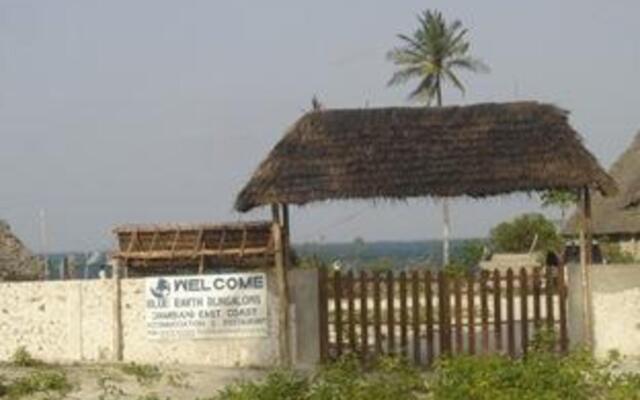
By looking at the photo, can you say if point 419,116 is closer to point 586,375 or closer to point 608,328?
point 608,328

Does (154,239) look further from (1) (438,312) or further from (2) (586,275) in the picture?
(2) (586,275)

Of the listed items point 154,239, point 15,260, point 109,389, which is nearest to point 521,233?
point 15,260

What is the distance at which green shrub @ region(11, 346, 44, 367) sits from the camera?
58.2 feet

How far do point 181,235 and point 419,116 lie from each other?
12.9 feet

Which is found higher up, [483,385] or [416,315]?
[416,315]

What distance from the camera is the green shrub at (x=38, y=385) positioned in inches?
593

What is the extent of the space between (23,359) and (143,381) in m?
2.39

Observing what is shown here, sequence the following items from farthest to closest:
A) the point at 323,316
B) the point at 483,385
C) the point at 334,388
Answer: the point at 323,316
the point at 334,388
the point at 483,385

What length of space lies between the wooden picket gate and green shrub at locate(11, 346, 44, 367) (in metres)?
3.99

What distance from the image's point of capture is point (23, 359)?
58.4ft

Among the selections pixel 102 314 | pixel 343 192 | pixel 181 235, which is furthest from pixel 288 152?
pixel 102 314

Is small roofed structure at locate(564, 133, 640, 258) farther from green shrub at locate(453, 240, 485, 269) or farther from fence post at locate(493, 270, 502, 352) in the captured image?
fence post at locate(493, 270, 502, 352)

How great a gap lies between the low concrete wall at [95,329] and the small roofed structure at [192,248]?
2.44ft

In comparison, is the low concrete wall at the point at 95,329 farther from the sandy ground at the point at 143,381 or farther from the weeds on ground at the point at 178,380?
the weeds on ground at the point at 178,380
